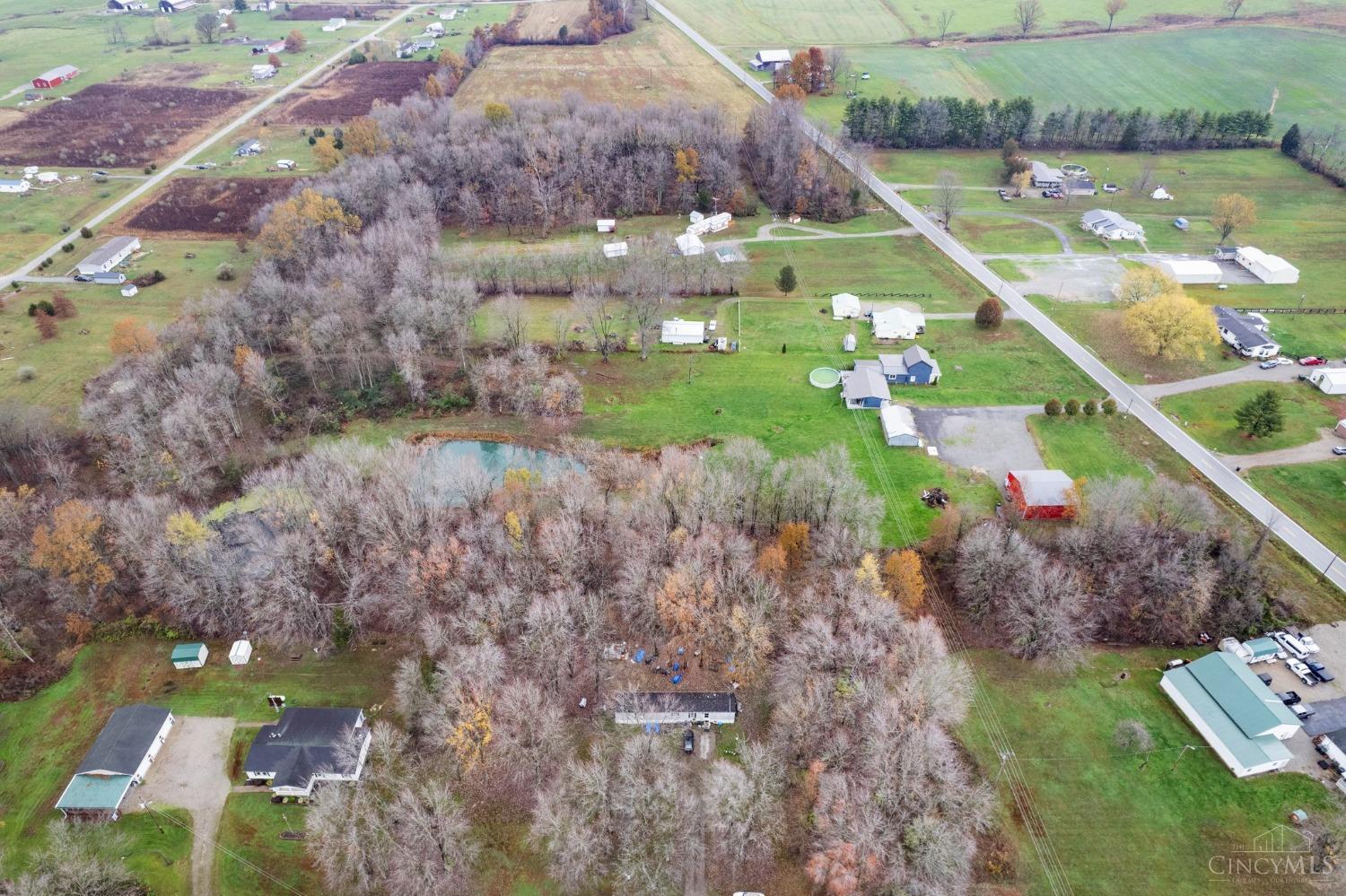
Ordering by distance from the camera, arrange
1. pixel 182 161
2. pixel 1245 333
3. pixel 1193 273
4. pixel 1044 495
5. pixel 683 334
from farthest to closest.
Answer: pixel 182 161, pixel 1193 273, pixel 683 334, pixel 1245 333, pixel 1044 495

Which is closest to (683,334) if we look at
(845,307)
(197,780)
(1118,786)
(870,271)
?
(845,307)

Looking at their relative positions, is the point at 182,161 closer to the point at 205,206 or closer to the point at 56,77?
the point at 205,206

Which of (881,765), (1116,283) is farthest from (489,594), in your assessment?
(1116,283)

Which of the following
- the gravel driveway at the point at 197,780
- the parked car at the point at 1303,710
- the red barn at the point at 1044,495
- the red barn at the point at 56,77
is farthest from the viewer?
the red barn at the point at 56,77

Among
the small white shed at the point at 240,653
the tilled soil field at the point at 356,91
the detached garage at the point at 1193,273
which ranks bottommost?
the small white shed at the point at 240,653

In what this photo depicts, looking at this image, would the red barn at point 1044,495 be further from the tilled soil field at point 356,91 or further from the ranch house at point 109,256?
the tilled soil field at point 356,91

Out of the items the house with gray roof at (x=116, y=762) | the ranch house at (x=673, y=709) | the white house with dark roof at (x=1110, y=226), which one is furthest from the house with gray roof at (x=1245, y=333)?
the house with gray roof at (x=116, y=762)

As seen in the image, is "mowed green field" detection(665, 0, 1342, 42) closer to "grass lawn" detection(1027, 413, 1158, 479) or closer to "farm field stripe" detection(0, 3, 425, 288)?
"farm field stripe" detection(0, 3, 425, 288)
